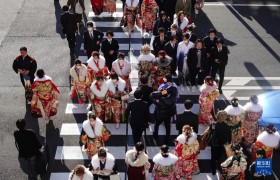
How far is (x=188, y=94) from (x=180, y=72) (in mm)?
743

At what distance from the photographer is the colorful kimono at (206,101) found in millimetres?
12273

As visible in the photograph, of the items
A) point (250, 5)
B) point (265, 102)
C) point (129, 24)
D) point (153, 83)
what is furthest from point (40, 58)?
point (250, 5)

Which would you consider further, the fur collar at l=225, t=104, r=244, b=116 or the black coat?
the fur collar at l=225, t=104, r=244, b=116

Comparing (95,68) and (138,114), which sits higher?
(95,68)

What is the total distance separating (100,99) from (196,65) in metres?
3.46

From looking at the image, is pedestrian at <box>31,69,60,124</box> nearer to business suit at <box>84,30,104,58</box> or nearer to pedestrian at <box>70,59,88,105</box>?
pedestrian at <box>70,59,88,105</box>

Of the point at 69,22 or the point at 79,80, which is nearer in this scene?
the point at 79,80

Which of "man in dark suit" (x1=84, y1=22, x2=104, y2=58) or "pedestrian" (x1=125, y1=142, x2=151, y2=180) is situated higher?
"man in dark suit" (x1=84, y1=22, x2=104, y2=58)

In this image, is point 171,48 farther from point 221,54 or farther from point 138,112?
A: point 138,112

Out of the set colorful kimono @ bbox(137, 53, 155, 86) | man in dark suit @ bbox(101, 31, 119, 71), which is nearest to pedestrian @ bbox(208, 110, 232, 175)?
colorful kimono @ bbox(137, 53, 155, 86)

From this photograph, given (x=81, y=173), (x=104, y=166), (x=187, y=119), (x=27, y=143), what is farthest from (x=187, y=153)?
(x=27, y=143)

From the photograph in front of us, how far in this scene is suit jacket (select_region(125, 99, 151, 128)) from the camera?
35.8ft

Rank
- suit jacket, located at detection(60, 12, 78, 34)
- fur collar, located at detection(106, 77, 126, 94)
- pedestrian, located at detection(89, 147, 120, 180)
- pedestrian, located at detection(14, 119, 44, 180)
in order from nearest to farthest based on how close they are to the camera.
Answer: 1. pedestrian, located at detection(89, 147, 120, 180)
2. pedestrian, located at detection(14, 119, 44, 180)
3. fur collar, located at detection(106, 77, 126, 94)
4. suit jacket, located at detection(60, 12, 78, 34)

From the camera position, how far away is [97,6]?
1958 cm
